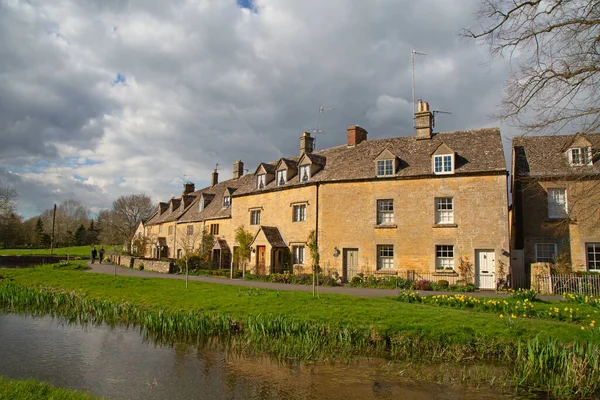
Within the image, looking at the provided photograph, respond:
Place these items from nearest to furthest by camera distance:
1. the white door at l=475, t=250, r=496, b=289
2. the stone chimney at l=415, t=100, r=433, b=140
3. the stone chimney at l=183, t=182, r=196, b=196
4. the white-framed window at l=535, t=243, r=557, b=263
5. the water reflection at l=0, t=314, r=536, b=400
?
1. the water reflection at l=0, t=314, r=536, b=400
2. the white door at l=475, t=250, r=496, b=289
3. the white-framed window at l=535, t=243, r=557, b=263
4. the stone chimney at l=415, t=100, r=433, b=140
5. the stone chimney at l=183, t=182, r=196, b=196

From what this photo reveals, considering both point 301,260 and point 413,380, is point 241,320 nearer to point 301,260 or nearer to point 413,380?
point 413,380

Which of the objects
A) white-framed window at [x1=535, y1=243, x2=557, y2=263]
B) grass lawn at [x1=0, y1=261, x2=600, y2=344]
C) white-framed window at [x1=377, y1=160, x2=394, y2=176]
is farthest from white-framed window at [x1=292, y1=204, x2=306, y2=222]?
white-framed window at [x1=535, y1=243, x2=557, y2=263]

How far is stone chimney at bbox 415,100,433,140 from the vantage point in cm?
2945

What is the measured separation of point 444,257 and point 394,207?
441 centimetres

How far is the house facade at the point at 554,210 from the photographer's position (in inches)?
960

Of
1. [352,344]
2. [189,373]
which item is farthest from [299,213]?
[189,373]

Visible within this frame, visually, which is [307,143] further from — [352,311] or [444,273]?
[352,311]

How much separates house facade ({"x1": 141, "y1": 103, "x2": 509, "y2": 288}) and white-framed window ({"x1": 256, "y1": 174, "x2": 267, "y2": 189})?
529 mm

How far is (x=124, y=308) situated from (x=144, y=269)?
22.4 metres

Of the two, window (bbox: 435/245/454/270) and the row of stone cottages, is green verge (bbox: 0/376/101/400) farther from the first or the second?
window (bbox: 435/245/454/270)

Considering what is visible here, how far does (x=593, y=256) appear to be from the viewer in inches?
963

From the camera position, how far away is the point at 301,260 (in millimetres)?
31078

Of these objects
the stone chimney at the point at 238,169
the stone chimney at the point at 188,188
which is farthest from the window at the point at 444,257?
the stone chimney at the point at 188,188

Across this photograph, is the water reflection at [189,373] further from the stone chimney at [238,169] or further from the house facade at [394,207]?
the stone chimney at [238,169]
